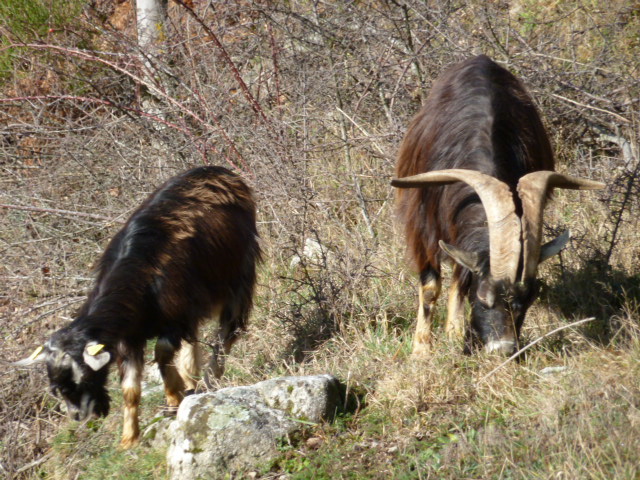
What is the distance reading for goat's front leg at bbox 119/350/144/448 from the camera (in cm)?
600

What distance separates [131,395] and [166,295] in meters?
0.78

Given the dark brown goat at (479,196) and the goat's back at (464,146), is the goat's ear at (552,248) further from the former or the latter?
the goat's back at (464,146)

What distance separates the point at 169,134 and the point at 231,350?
3.26m

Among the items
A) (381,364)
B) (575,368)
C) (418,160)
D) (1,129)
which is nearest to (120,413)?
(381,364)

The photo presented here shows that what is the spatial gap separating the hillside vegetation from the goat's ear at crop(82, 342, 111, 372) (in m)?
0.76

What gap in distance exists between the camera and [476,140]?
5922 mm

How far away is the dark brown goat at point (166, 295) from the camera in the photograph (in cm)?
571

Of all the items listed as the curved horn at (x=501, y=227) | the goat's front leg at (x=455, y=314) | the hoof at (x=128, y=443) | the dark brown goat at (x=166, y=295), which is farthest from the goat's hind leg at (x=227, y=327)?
the curved horn at (x=501, y=227)

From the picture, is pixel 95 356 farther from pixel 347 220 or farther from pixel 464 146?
pixel 347 220

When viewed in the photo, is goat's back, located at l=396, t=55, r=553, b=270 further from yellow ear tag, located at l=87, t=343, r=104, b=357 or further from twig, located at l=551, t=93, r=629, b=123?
yellow ear tag, located at l=87, t=343, r=104, b=357

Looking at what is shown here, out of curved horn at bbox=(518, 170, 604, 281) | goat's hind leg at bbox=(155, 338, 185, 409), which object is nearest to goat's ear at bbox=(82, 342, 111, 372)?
goat's hind leg at bbox=(155, 338, 185, 409)

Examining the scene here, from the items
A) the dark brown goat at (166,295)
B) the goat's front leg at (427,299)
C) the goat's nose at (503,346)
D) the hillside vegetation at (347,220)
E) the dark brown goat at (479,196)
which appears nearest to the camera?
the hillside vegetation at (347,220)

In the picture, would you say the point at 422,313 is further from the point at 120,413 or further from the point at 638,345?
the point at 120,413

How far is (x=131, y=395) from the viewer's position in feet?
19.7
